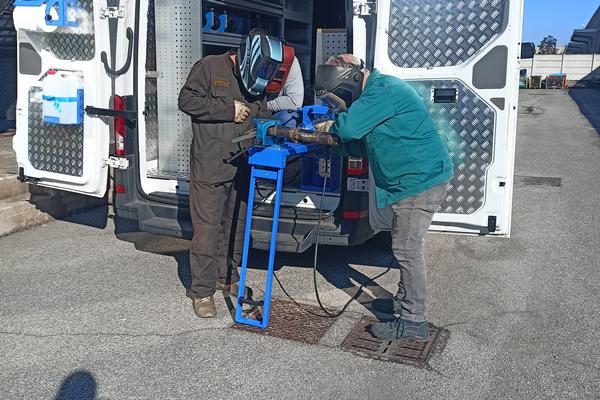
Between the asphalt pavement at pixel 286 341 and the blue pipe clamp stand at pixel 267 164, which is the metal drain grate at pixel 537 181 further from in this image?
the blue pipe clamp stand at pixel 267 164

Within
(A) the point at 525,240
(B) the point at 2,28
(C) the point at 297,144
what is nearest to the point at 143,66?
(C) the point at 297,144

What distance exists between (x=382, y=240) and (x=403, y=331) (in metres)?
1.93

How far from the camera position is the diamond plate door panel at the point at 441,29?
176 inches

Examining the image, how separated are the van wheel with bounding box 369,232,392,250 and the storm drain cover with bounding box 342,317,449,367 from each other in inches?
66.0

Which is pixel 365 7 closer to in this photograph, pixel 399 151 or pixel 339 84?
pixel 339 84

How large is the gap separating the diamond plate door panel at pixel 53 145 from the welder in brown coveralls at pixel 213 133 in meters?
1.42

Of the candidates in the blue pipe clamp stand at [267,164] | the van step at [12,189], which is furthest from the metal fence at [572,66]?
the blue pipe clamp stand at [267,164]

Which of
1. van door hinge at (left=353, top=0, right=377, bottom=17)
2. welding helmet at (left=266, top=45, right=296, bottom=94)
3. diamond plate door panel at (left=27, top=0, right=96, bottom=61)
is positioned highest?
van door hinge at (left=353, top=0, right=377, bottom=17)

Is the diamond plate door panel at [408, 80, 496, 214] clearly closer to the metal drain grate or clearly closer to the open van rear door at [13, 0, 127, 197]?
the open van rear door at [13, 0, 127, 197]

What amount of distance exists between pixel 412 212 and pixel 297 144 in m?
0.93

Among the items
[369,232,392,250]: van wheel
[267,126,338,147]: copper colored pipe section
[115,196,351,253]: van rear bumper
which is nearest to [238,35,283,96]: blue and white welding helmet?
[267,126,338,147]: copper colored pipe section

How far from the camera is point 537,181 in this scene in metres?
9.98

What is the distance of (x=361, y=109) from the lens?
4008 mm

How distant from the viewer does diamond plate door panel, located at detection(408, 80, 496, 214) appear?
4.59m
